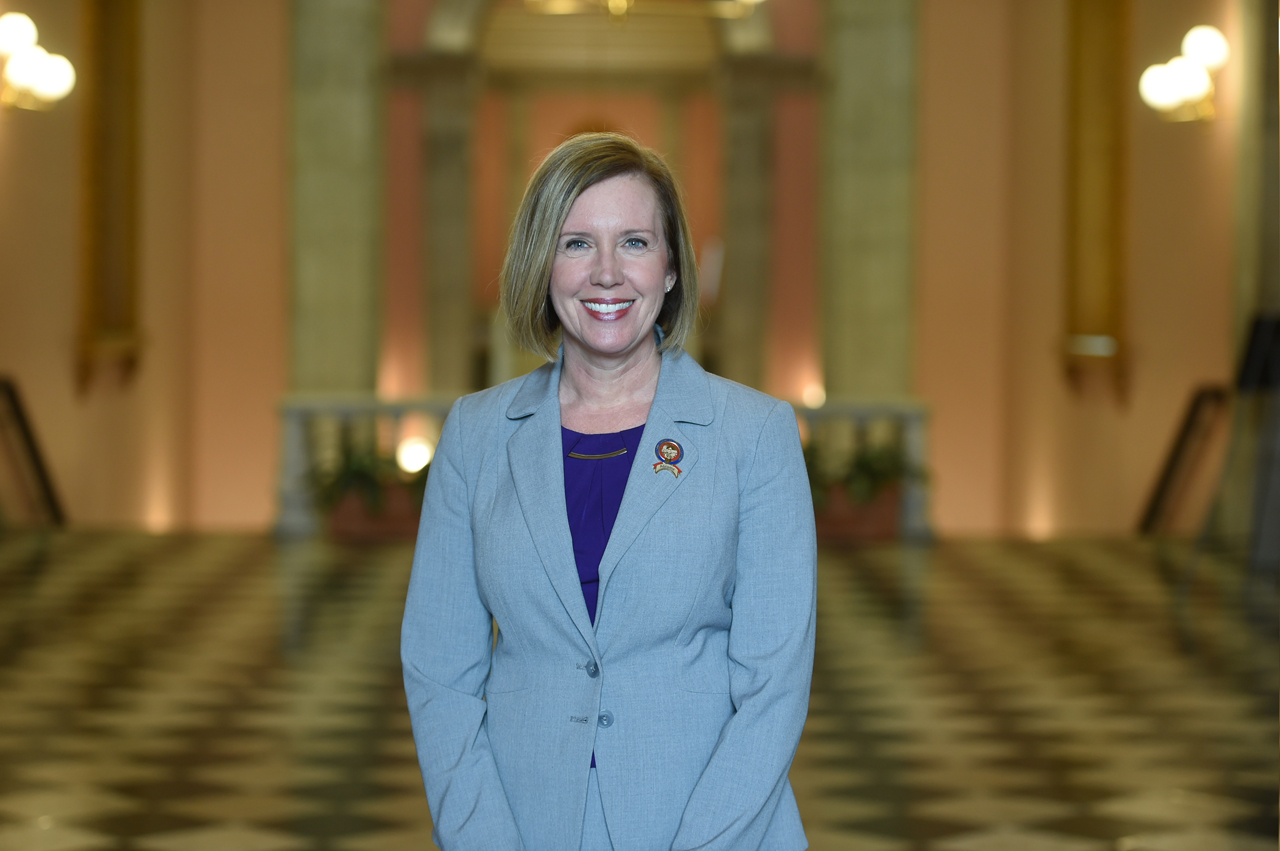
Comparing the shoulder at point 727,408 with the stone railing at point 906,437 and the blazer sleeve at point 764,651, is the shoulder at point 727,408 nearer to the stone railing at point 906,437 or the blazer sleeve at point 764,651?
the blazer sleeve at point 764,651

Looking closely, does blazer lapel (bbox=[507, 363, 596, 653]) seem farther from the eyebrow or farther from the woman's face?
the eyebrow

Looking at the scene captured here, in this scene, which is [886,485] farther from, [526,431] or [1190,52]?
[526,431]

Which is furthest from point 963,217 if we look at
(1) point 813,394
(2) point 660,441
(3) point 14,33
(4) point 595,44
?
(2) point 660,441

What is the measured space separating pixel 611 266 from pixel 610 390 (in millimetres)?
216

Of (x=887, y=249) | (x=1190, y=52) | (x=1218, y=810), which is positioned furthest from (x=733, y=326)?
(x=1218, y=810)

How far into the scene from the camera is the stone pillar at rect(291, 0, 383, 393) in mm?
13711

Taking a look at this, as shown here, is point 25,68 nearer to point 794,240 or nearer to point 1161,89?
point 794,240

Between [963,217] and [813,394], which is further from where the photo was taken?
[813,394]

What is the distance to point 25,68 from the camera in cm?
995

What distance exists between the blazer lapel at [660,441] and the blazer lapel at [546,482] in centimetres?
4

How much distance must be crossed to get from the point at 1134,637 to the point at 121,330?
8.63 metres

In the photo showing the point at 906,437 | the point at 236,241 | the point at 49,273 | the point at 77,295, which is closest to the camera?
the point at 49,273

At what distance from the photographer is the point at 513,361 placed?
11391mm

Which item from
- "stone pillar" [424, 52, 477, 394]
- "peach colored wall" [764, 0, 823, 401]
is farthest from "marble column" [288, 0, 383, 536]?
"peach colored wall" [764, 0, 823, 401]
